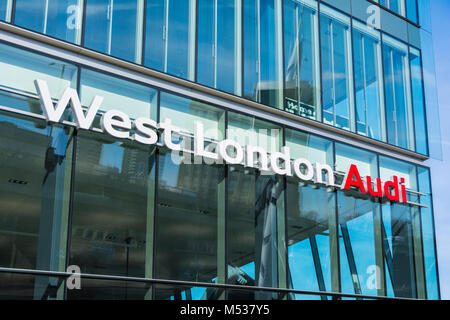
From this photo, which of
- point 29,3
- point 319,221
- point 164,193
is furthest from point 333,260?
point 29,3

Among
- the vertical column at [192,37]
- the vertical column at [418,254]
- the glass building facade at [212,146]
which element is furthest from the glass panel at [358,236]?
the vertical column at [192,37]

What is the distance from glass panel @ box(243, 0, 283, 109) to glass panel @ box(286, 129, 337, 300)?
140 cm

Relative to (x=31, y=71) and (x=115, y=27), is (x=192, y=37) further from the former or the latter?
(x=31, y=71)

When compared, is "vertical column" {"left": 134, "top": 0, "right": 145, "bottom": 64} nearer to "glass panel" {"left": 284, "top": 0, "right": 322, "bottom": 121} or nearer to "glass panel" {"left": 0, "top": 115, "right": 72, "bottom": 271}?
"glass panel" {"left": 0, "top": 115, "right": 72, "bottom": 271}

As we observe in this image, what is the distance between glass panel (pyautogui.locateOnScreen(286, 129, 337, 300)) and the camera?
18.3 meters

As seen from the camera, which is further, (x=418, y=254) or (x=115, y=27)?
(x=418, y=254)

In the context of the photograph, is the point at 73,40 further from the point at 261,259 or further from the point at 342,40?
the point at 342,40

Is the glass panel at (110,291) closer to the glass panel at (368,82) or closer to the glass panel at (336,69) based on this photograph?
the glass panel at (336,69)

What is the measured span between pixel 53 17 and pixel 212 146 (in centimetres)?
507

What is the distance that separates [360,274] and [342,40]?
7747mm

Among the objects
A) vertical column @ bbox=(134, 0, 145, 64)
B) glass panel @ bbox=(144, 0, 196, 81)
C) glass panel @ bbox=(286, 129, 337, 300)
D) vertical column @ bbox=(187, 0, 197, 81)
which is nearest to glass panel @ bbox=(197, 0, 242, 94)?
vertical column @ bbox=(187, 0, 197, 81)

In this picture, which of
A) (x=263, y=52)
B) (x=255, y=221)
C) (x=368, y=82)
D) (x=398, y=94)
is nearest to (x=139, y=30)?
(x=263, y=52)

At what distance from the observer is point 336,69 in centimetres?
2144

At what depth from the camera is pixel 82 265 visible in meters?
14.1
